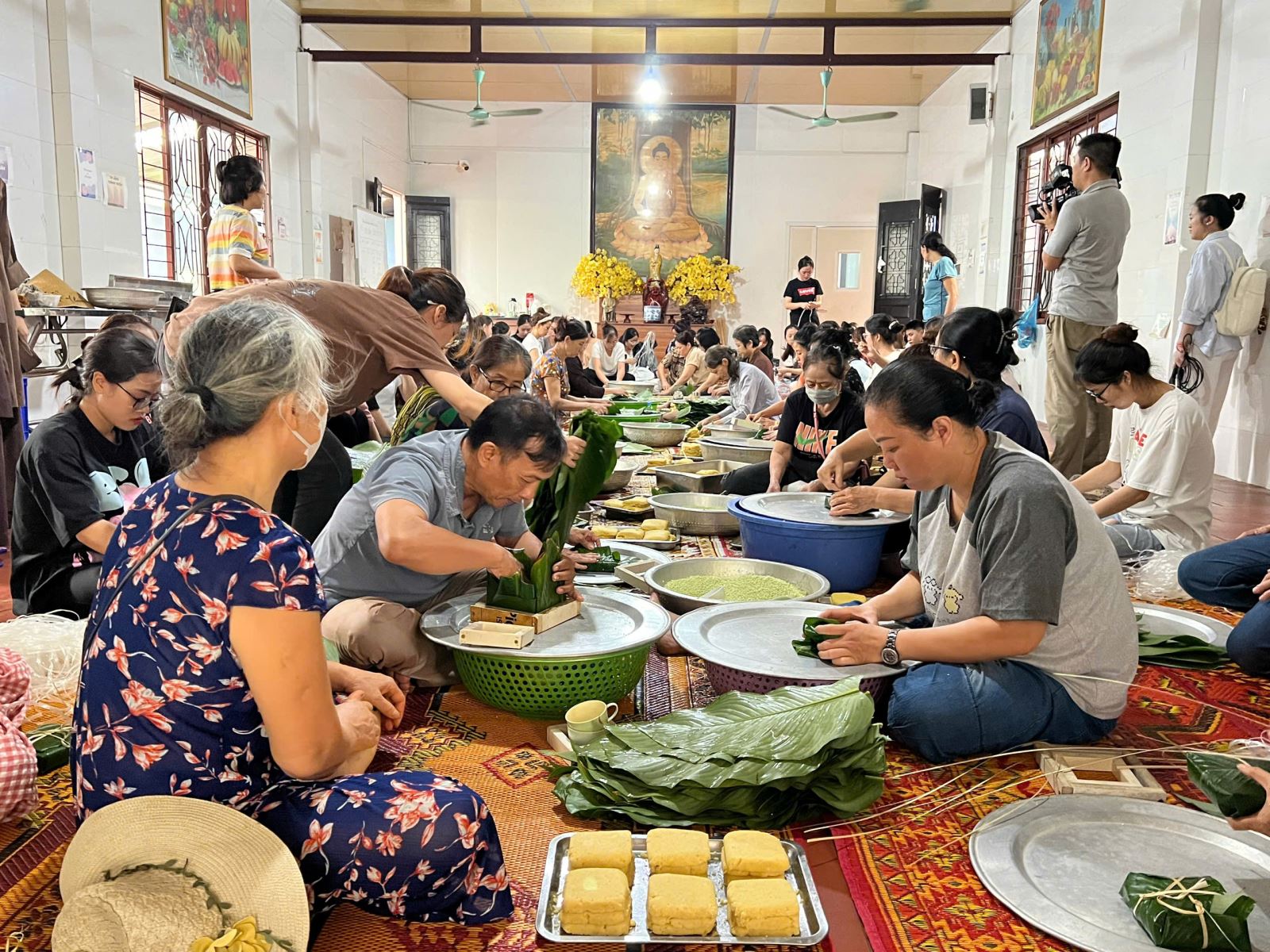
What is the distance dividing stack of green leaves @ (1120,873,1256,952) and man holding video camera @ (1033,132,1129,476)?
4032 mm

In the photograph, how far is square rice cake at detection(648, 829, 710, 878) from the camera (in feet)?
5.13

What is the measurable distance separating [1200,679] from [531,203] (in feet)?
43.0

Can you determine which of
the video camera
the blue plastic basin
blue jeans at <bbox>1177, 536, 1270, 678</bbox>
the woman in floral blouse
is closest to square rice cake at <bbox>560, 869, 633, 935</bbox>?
the woman in floral blouse

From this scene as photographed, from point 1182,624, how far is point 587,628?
1.96m

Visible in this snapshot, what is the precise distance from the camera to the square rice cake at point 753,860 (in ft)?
5.06

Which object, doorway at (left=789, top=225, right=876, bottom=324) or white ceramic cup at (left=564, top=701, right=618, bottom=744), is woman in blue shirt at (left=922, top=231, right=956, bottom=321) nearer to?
doorway at (left=789, top=225, right=876, bottom=324)

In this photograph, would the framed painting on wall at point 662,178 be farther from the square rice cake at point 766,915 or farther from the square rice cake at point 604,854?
the square rice cake at point 766,915

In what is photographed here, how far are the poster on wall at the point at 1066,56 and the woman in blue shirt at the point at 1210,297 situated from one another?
8.67ft

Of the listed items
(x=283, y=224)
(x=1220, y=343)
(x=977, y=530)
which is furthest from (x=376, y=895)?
(x=283, y=224)

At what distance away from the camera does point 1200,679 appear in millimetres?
2715

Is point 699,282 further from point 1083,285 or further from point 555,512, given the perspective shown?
point 555,512

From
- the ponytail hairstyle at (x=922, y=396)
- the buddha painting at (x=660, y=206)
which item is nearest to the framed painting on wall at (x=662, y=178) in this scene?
the buddha painting at (x=660, y=206)

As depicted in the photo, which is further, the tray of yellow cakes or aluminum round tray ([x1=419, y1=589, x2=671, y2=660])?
aluminum round tray ([x1=419, y1=589, x2=671, y2=660])

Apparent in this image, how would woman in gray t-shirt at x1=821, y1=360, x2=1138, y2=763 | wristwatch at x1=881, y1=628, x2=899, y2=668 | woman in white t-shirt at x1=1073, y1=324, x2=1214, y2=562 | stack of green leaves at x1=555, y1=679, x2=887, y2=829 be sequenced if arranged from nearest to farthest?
stack of green leaves at x1=555, y1=679, x2=887, y2=829 → woman in gray t-shirt at x1=821, y1=360, x2=1138, y2=763 → wristwatch at x1=881, y1=628, x2=899, y2=668 → woman in white t-shirt at x1=1073, y1=324, x2=1214, y2=562
